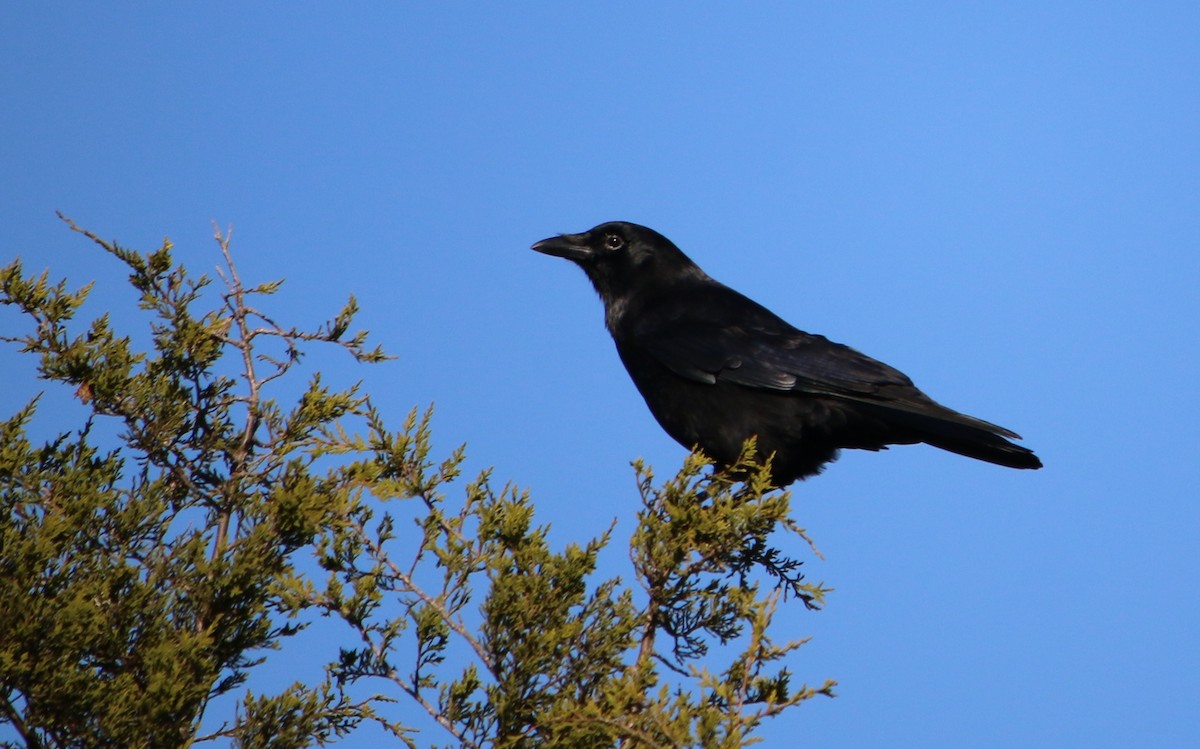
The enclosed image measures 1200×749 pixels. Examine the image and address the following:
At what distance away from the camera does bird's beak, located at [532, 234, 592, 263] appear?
290 inches

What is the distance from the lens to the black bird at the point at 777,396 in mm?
5761

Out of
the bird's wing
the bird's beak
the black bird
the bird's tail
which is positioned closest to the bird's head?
the bird's beak

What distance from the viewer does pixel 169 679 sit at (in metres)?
3.77

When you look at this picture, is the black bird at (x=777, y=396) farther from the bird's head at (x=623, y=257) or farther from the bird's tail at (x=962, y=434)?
the bird's head at (x=623, y=257)

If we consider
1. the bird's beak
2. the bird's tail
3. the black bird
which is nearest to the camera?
the bird's tail

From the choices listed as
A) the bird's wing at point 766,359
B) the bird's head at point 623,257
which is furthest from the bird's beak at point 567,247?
the bird's wing at point 766,359

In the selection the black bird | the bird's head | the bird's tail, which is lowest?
the bird's tail

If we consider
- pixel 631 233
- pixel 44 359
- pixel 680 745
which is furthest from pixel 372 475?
pixel 631 233

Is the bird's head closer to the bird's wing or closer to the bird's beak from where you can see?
the bird's beak

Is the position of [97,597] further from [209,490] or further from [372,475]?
[372,475]

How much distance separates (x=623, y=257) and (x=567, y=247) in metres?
0.36

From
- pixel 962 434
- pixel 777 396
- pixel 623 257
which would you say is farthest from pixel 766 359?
pixel 623 257

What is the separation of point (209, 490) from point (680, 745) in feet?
6.85

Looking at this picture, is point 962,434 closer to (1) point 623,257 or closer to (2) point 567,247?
(1) point 623,257
